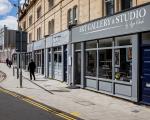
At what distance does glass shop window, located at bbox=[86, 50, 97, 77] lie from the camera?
73.7 ft

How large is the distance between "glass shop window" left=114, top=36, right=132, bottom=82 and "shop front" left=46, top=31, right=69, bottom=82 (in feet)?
30.5

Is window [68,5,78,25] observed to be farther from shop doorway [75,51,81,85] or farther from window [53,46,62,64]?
window [53,46,62,64]

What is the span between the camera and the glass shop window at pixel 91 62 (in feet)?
73.7

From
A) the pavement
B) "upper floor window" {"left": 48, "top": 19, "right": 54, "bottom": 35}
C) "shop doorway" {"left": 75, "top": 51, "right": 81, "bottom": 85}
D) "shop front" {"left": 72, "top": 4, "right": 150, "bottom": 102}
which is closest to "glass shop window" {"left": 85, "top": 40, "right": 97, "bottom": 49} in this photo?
"shop front" {"left": 72, "top": 4, "right": 150, "bottom": 102}

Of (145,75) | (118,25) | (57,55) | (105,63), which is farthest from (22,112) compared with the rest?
(57,55)

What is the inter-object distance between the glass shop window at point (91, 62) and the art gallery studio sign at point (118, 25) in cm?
87

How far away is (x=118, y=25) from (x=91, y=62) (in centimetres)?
490

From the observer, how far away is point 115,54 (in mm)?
19359

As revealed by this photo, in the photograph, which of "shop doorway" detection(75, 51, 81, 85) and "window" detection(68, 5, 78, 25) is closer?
"shop doorway" detection(75, 51, 81, 85)

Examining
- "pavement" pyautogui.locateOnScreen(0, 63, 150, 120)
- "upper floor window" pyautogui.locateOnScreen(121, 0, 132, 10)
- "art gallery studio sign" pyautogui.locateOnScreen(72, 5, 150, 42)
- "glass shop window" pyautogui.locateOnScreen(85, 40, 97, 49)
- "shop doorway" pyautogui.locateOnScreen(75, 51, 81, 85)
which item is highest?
"upper floor window" pyautogui.locateOnScreen(121, 0, 132, 10)

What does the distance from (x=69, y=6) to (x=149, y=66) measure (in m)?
13.8

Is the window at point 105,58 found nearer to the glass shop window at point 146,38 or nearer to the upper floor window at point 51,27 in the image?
the glass shop window at point 146,38

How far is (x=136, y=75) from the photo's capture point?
55.0 ft

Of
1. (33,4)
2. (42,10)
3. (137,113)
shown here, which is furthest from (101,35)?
(33,4)
